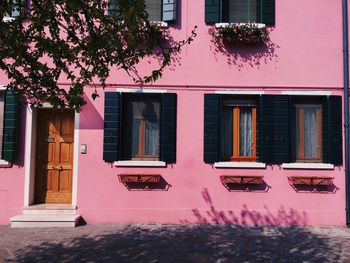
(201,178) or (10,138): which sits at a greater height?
(10,138)

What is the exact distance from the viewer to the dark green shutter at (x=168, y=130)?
856 centimetres

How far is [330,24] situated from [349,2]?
0.63 meters

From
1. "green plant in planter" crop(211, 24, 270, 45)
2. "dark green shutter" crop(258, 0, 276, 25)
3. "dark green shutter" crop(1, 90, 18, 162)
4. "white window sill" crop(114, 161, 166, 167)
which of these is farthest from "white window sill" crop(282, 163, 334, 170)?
"dark green shutter" crop(1, 90, 18, 162)

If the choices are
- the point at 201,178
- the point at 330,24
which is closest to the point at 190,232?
the point at 201,178

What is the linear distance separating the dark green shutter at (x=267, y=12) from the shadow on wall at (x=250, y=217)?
156 inches

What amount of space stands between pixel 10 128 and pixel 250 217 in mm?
5299

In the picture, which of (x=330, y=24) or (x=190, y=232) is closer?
(x=190, y=232)

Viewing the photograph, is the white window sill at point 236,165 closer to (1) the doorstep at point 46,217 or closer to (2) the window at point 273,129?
(2) the window at point 273,129

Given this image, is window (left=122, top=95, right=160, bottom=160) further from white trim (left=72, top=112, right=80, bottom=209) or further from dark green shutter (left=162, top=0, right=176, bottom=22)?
dark green shutter (left=162, top=0, right=176, bottom=22)

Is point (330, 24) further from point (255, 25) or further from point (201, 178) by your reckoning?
point (201, 178)

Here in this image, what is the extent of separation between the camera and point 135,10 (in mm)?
4434

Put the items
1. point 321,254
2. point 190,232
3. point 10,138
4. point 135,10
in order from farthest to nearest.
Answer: point 10,138 → point 190,232 → point 321,254 → point 135,10

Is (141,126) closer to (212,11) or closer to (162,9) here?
(162,9)

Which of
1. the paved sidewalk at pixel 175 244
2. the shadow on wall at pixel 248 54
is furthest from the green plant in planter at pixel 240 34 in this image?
the paved sidewalk at pixel 175 244
